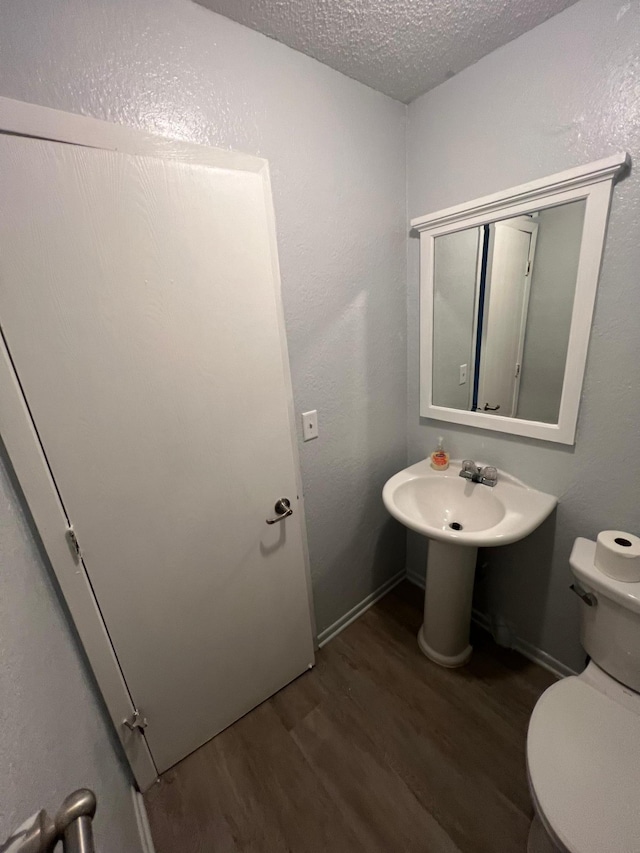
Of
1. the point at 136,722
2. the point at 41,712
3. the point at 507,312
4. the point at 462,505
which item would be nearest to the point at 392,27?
the point at 507,312

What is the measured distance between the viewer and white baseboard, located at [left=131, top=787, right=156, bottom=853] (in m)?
1.03

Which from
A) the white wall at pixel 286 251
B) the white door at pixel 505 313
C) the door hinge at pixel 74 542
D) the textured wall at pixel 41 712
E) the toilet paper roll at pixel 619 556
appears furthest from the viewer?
the white door at pixel 505 313

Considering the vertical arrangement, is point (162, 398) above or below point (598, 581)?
above

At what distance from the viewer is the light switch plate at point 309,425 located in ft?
4.49

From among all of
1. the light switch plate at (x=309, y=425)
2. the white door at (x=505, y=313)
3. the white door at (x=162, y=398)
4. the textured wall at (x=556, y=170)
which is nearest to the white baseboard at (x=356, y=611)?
the white door at (x=162, y=398)

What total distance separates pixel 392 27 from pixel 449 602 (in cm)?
203

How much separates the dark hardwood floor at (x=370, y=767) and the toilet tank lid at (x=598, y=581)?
0.69 metres

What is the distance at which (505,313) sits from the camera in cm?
137

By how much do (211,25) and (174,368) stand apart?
943 millimetres

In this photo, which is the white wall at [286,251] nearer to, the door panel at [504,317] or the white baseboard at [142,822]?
the white baseboard at [142,822]

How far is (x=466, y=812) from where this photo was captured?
109 cm

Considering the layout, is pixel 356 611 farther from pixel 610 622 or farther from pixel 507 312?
pixel 507 312

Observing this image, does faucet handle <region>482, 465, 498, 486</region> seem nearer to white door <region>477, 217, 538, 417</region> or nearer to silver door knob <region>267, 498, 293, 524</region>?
white door <region>477, 217, 538, 417</region>

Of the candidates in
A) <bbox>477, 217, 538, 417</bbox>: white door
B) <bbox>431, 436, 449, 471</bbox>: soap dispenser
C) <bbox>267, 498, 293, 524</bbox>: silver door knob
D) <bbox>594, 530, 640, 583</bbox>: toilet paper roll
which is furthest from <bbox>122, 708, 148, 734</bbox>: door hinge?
<bbox>477, 217, 538, 417</bbox>: white door
